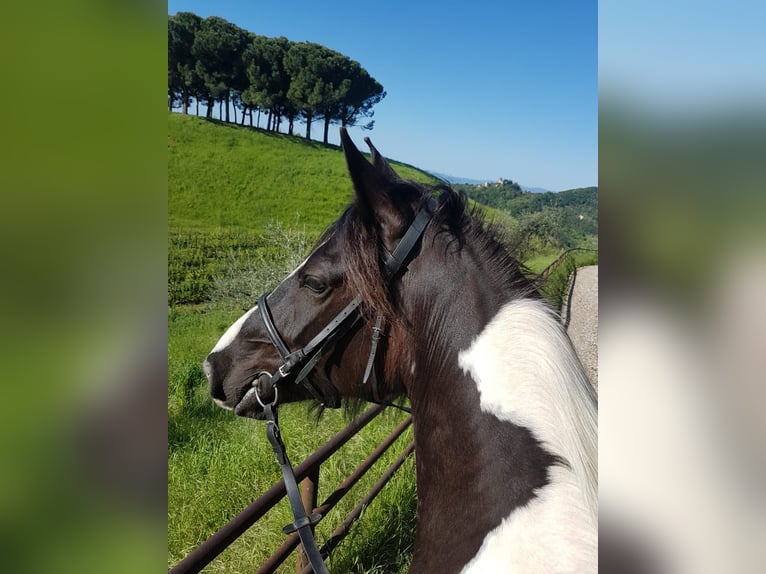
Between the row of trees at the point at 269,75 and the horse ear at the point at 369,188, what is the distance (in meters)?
21.6

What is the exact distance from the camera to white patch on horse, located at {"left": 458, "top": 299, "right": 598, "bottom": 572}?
53.1 inches

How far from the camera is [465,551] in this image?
1.54 metres

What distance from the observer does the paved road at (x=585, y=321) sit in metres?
9.16

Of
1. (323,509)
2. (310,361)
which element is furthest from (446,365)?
(323,509)

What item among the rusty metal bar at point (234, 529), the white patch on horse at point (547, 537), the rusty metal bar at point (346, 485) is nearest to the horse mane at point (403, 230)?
the white patch on horse at point (547, 537)

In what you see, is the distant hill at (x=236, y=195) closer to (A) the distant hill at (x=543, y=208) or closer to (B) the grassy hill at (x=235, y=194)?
(B) the grassy hill at (x=235, y=194)

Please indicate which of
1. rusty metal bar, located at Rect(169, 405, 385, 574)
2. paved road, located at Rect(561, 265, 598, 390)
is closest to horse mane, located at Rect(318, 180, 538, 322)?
rusty metal bar, located at Rect(169, 405, 385, 574)

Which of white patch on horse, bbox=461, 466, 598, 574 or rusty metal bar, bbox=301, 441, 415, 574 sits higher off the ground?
white patch on horse, bbox=461, 466, 598, 574

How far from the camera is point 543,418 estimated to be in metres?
1.50

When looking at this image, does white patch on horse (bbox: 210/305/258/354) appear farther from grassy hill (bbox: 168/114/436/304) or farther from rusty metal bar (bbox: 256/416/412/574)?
grassy hill (bbox: 168/114/436/304)
